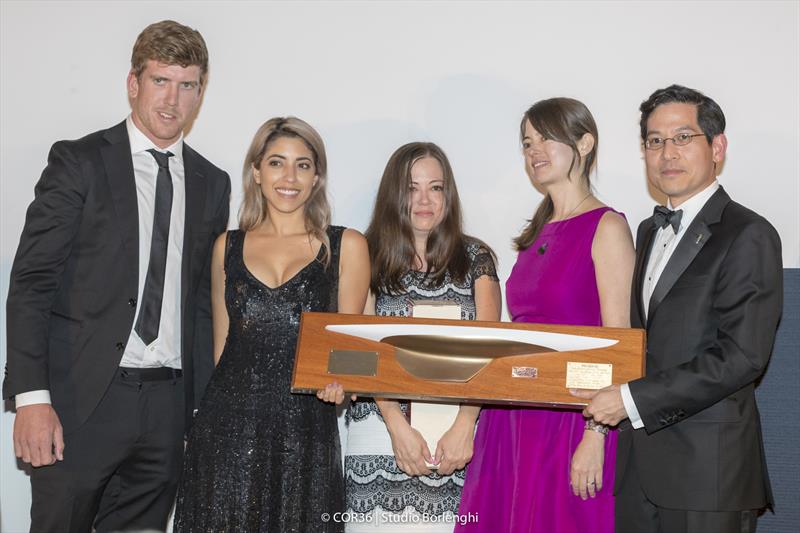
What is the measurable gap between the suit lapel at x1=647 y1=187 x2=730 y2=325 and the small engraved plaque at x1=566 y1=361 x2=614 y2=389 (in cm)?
22

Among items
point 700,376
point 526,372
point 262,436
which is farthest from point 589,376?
point 262,436

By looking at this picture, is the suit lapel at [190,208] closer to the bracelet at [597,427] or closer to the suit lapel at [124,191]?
the suit lapel at [124,191]

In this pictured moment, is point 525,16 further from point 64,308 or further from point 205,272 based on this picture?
point 64,308

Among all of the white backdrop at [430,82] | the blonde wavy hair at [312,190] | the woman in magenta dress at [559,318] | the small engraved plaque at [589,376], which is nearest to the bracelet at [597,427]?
the woman in magenta dress at [559,318]

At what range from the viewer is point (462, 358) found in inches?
89.6

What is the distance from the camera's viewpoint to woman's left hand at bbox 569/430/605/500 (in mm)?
2371

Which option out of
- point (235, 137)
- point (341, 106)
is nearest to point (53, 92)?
point (235, 137)

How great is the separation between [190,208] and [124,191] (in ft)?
0.76

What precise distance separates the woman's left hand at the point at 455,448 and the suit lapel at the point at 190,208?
0.90 meters

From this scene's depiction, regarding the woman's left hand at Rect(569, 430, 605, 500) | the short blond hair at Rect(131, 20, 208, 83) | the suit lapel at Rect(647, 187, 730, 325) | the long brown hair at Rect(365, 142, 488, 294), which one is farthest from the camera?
the long brown hair at Rect(365, 142, 488, 294)

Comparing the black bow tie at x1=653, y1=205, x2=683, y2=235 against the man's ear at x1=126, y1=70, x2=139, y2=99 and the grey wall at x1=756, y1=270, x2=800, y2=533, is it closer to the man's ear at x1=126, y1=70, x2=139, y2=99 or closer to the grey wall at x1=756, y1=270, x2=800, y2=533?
the grey wall at x1=756, y1=270, x2=800, y2=533

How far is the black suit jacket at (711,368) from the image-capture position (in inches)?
84.4

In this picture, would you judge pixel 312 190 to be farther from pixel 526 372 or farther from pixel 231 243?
pixel 526 372

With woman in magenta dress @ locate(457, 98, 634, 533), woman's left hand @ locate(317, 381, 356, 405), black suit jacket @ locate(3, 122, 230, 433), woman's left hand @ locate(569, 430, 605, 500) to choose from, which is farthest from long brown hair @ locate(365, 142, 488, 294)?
black suit jacket @ locate(3, 122, 230, 433)
